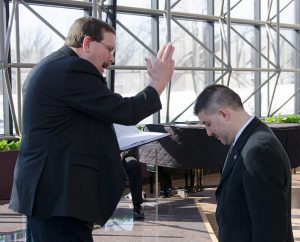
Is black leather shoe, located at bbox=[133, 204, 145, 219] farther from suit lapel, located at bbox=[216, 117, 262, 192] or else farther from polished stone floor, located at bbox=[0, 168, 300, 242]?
suit lapel, located at bbox=[216, 117, 262, 192]

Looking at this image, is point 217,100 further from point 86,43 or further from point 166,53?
point 86,43

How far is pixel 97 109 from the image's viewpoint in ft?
6.24

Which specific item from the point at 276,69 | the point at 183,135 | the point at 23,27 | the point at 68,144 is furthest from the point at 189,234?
the point at 276,69

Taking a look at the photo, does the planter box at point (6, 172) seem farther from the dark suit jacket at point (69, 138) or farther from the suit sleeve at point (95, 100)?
the suit sleeve at point (95, 100)

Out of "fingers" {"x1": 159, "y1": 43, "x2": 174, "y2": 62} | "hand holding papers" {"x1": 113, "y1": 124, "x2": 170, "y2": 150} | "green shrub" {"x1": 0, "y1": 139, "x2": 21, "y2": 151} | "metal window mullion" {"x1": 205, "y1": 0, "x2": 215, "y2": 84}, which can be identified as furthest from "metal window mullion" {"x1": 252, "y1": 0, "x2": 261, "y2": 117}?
"fingers" {"x1": 159, "y1": 43, "x2": 174, "y2": 62}

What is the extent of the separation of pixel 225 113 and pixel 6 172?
14.9 ft

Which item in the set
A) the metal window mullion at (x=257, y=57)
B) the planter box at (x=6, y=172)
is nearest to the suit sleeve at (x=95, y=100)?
the planter box at (x=6, y=172)

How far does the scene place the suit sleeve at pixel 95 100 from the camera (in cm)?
191

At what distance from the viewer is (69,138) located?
1906 mm

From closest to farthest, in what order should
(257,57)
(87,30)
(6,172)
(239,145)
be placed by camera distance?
(239,145) < (87,30) < (6,172) < (257,57)

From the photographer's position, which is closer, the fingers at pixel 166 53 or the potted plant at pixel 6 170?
the fingers at pixel 166 53

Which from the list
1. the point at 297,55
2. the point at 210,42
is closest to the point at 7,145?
the point at 210,42

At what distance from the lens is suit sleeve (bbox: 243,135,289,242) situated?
1.70m

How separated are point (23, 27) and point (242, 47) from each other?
409 centimetres
